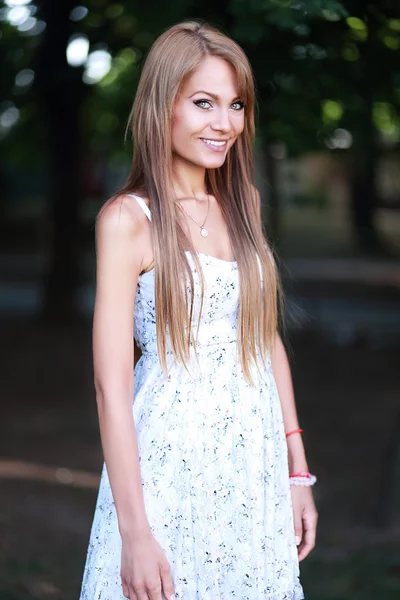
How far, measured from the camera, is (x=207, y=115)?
2.22 m

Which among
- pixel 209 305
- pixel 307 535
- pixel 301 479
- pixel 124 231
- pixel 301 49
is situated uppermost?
pixel 301 49

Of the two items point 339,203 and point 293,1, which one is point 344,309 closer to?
point 293,1

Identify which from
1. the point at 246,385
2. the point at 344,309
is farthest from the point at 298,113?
the point at 344,309

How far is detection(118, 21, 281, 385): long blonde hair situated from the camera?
83.6 inches

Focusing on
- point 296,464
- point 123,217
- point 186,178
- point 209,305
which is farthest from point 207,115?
point 296,464

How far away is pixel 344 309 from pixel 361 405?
620 cm

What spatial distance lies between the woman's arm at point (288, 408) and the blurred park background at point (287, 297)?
306 mm

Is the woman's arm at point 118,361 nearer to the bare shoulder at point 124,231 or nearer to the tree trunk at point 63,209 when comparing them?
the bare shoulder at point 124,231

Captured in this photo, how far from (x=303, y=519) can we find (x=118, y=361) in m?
0.76

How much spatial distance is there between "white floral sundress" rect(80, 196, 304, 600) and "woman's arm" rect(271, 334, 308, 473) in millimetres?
198

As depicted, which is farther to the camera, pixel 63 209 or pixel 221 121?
pixel 63 209

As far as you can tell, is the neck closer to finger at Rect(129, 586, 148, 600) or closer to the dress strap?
the dress strap

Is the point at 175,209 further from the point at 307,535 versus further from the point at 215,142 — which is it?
the point at 307,535

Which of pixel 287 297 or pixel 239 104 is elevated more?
pixel 239 104
